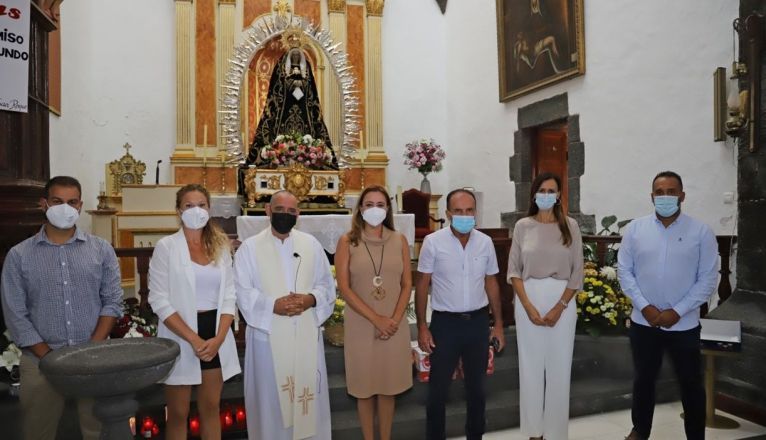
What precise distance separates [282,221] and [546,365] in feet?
5.45

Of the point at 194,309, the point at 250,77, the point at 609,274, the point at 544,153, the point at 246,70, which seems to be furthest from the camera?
the point at 250,77

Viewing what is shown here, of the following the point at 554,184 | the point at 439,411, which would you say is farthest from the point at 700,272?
the point at 439,411

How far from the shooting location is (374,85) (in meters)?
10.4

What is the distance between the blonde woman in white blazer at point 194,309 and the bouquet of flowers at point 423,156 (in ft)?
23.0

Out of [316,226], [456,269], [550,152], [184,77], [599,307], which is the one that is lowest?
[599,307]

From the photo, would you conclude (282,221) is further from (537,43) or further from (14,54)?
(537,43)

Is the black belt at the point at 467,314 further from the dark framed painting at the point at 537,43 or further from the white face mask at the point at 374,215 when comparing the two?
the dark framed painting at the point at 537,43

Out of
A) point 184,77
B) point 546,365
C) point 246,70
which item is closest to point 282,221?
point 546,365

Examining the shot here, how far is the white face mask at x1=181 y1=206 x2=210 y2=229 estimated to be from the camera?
2.84 m

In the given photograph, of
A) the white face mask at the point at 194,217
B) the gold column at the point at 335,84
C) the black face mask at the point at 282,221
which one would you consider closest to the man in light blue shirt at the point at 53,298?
the white face mask at the point at 194,217

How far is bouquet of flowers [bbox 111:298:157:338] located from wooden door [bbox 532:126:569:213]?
249 inches

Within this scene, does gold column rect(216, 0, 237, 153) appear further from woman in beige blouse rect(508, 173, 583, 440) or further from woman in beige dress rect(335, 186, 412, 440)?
woman in beige blouse rect(508, 173, 583, 440)

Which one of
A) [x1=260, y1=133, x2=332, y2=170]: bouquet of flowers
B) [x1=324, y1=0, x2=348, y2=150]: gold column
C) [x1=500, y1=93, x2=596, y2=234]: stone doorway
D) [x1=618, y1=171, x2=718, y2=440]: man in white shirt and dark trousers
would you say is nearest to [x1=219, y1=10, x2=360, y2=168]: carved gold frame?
[x1=324, y1=0, x2=348, y2=150]: gold column

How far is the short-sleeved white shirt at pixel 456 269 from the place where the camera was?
9.93 ft
